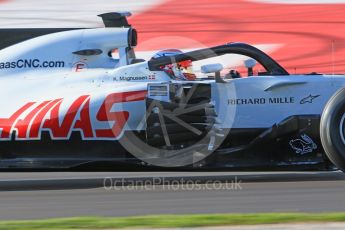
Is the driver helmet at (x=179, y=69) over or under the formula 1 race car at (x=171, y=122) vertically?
over

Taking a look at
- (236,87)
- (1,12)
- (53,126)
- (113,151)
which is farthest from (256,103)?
(1,12)

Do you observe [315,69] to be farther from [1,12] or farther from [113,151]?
[1,12]

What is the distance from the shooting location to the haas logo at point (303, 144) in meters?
6.84

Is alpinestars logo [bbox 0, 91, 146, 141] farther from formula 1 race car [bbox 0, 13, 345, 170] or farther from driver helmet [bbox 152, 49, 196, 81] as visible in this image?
driver helmet [bbox 152, 49, 196, 81]

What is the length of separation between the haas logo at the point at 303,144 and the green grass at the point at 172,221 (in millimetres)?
2163

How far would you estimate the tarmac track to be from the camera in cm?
547

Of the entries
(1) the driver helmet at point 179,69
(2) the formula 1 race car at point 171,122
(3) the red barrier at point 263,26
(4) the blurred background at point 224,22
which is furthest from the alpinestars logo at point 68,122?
(3) the red barrier at point 263,26

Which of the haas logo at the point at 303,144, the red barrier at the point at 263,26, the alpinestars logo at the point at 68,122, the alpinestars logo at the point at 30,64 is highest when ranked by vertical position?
the red barrier at the point at 263,26

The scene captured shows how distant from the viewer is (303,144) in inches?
270

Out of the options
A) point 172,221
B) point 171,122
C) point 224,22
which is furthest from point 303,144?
point 224,22

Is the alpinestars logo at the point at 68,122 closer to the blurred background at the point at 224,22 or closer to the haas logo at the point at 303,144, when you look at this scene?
the haas logo at the point at 303,144

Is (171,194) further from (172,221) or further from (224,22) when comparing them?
(224,22)

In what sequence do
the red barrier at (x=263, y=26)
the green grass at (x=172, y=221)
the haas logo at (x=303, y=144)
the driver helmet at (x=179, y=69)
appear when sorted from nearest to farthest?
the green grass at (x=172, y=221) < the haas logo at (x=303, y=144) < the driver helmet at (x=179, y=69) < the red barrier at (x=263, y=26)

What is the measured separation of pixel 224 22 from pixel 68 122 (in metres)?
10.8
